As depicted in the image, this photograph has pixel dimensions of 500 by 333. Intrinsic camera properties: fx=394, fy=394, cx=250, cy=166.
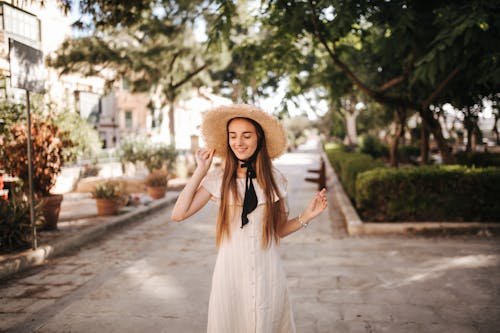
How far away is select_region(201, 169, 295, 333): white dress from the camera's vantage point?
2.25 metres

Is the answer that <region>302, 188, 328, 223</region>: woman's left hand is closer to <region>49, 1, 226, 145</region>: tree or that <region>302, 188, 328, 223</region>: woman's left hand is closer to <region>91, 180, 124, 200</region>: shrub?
<region>91, 180, 124, 200</region>: shrub

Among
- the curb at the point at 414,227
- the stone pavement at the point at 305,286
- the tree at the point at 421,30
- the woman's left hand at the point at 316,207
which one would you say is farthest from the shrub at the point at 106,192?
the woman's left hand at the point at 316,207

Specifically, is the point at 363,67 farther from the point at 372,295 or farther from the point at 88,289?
the point at 88,289

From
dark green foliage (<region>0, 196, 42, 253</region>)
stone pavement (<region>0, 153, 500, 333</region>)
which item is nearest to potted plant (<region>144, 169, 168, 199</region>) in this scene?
stone pavement (<region>0, 153, 500, 333</region>)

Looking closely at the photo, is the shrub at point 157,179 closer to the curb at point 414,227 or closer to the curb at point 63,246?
the curb at point 63,246

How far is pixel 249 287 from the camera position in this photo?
7.45ft

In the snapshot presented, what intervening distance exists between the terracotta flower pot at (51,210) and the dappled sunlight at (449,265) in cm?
611

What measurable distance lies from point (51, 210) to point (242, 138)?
20.1 feet

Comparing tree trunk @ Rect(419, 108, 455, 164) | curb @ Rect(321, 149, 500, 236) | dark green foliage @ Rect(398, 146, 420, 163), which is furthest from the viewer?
dark green foliage @ Rect(398, 146, 420, 163)

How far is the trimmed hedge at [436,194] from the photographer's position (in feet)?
22.4

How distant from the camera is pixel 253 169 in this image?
247cm

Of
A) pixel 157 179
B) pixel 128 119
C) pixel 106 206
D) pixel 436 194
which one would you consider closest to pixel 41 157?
pixel 106 206

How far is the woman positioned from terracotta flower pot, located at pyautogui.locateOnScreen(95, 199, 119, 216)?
679cm

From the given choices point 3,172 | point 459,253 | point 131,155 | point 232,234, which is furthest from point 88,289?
point 131,155
